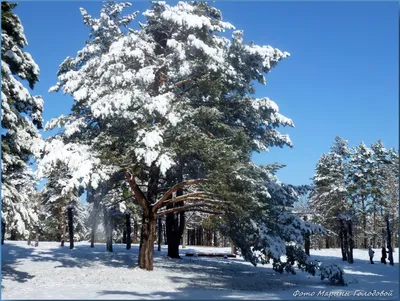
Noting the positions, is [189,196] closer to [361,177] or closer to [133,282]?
[133,282]

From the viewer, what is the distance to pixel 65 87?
67.6ft

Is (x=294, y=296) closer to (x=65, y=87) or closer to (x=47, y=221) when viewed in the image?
(x=65, y=87)

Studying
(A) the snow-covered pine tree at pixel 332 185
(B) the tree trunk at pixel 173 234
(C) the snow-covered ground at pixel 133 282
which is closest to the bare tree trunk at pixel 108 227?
(B) the tree trunk at pixel 173 234

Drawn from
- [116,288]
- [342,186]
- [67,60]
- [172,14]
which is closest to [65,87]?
[67,60]

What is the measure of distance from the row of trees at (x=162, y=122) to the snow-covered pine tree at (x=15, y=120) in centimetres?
5

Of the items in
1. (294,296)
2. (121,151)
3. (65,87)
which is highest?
(65,87)

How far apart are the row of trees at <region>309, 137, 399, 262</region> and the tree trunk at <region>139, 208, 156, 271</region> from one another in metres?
25.2

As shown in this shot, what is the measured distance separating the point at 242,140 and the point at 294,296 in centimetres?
681

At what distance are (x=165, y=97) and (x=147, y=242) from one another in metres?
7.03

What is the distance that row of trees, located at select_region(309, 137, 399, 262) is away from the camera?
42.0 meters

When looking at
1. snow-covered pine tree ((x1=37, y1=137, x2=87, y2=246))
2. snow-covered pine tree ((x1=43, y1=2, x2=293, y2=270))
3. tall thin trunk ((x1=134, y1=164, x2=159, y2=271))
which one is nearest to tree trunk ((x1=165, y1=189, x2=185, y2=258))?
snow-covered pine tree ((x1=43, y1=2, x2=293, y2=270))

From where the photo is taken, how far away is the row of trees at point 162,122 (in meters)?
17.1

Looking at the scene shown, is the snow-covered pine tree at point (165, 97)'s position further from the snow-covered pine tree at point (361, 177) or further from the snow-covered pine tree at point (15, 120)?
the snow-covered pine tree at point (361, 177)

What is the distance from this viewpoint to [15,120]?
15773 millimetres
